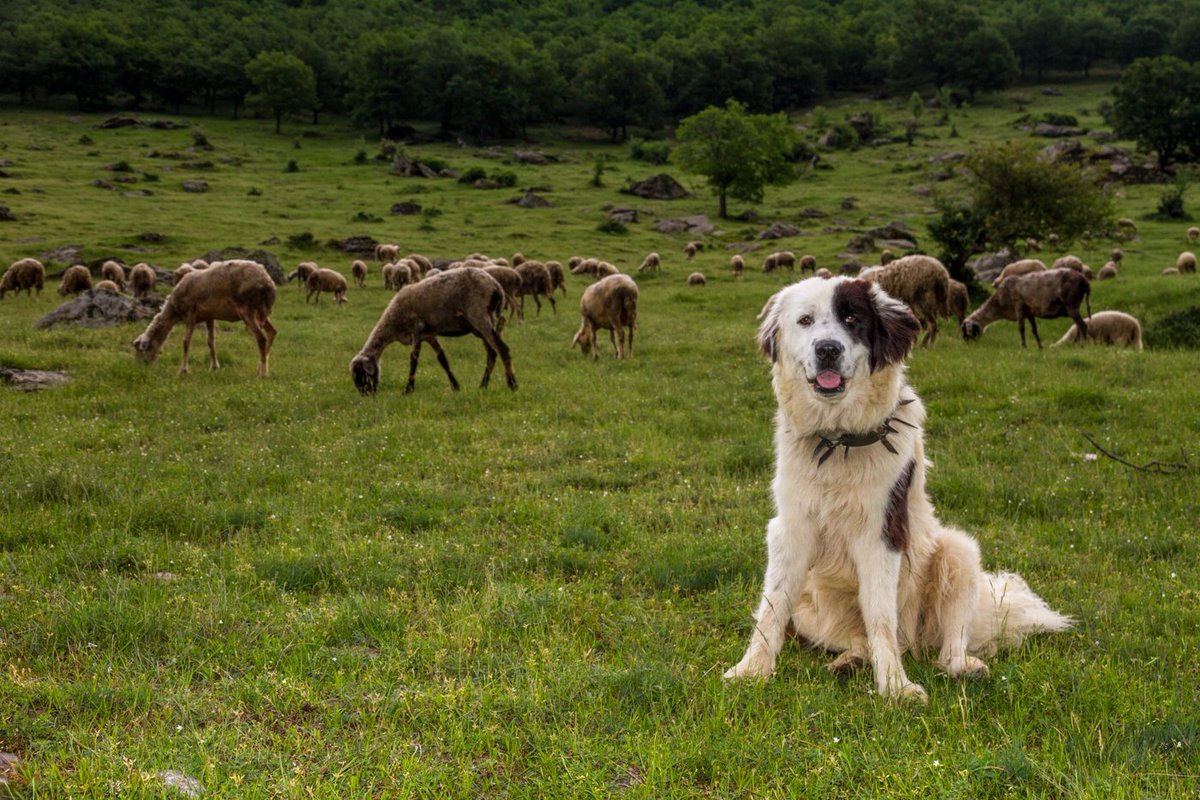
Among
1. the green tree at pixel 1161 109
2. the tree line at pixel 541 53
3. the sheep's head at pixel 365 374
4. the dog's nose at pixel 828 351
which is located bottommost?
the sheep's head at pixel 365 374

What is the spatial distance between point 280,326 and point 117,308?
4.49 meters

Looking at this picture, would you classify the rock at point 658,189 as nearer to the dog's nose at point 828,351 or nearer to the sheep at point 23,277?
the sheep at point 23,277

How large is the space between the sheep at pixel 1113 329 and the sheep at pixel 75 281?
3277 cm

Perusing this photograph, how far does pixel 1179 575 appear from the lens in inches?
234

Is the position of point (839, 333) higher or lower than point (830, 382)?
higher

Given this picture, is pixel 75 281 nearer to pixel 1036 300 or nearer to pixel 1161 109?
pixel 1036 300

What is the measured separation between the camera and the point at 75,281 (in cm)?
3038

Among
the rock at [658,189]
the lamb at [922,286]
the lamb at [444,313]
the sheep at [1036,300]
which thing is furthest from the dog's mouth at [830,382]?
the rock at [658,189]

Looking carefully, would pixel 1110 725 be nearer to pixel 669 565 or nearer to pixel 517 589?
pixel 669 565

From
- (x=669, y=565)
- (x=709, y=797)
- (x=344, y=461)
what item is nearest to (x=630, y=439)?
(x=344, y=461)

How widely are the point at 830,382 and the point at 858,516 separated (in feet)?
2.46

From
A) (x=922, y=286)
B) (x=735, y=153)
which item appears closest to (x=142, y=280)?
(x=922, y=286)

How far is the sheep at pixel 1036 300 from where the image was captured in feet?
64.4

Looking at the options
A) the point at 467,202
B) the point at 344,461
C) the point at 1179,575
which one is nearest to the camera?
the point at 1179,575
